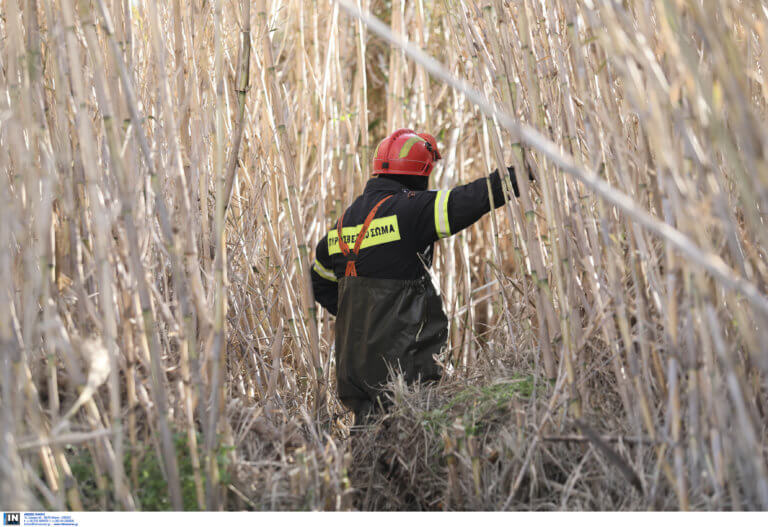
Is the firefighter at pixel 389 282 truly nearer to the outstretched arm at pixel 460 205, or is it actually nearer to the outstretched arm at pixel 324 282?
the outstretched arm at pixel 460 205

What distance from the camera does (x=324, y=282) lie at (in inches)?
84.8

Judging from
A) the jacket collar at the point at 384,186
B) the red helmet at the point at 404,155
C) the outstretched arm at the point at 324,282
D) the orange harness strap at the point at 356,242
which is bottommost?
the outstretched arm at the point at 324,282

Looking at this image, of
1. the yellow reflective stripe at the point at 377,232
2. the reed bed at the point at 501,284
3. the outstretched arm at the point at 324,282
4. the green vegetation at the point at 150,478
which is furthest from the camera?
the outstretched arm at the point at 324,282

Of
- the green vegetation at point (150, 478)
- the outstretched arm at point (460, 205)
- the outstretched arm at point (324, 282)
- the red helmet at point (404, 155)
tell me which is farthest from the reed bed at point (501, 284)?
Answer: the outstretched arm at point (324, 282)

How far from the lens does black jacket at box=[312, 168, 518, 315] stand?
1.71 meters

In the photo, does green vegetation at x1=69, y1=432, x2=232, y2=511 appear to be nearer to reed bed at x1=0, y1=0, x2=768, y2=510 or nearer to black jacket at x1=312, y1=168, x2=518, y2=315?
reed bed at x1=0, y1=0, x2=768, y2=510

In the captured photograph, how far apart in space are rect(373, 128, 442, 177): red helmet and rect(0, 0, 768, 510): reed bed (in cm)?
32

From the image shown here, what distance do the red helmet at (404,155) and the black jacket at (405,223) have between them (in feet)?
0.14

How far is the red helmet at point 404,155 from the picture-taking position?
6.31 ft

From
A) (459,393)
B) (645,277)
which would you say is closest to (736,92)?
(645,277)

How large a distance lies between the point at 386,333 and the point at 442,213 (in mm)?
394

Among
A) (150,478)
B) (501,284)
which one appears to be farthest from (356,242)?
(150,478)

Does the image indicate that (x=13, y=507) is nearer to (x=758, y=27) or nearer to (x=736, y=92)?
(x=736, y=92)

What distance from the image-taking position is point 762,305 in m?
0.84
